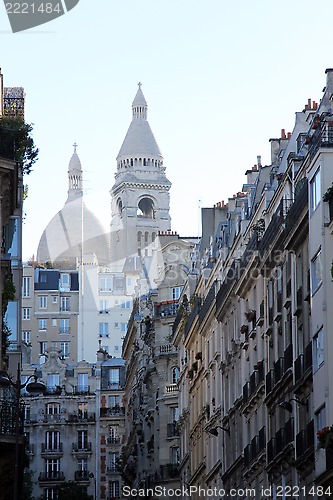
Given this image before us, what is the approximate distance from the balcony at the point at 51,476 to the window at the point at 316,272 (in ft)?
298

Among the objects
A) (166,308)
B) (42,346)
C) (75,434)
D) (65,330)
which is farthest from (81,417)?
(65,330)

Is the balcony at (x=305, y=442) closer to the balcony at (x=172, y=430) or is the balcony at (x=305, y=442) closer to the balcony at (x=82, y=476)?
the balcony at (x=172, y=430)

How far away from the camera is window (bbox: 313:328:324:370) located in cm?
4278

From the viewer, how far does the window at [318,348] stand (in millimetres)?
42781

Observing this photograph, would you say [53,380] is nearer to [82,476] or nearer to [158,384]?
[82,476]

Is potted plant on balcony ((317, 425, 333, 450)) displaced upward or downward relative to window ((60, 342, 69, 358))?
downward

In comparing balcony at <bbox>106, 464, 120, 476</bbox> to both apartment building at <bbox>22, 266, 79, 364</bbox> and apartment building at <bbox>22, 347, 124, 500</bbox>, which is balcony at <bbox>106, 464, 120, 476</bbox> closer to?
apartment building at <bbox>22, 347, 124, 500</bbox>

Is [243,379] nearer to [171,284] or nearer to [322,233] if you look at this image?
[322,233]

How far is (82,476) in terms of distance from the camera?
133375mm

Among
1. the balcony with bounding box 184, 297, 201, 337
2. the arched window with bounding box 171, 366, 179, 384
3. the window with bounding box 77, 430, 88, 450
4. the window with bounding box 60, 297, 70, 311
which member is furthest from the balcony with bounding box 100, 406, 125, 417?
the balcony with bounding box 184, 297, 201, 337

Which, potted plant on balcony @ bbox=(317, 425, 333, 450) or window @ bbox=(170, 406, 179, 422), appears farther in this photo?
window @ bbox=(170, 406, 179, 422)

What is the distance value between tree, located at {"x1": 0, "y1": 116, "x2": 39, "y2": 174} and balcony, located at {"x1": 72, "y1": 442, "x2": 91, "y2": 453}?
291ft

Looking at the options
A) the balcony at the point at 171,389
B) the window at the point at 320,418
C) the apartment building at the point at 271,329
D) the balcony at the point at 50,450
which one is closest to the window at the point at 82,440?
the balcony at the point at 50,450

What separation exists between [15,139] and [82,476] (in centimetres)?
8919
